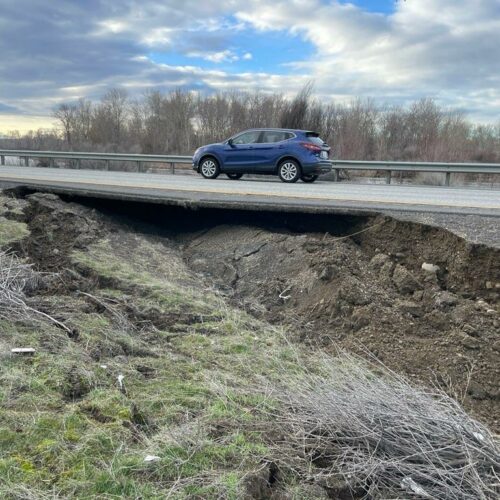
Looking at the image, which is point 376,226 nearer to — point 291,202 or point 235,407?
point 291,202

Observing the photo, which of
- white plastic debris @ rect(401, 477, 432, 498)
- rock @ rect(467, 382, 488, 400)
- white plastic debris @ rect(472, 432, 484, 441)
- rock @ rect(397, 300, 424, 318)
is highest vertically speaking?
white plastic debris @ rect(472, 432, 484, 441)

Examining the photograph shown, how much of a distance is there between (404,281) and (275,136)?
10314mm

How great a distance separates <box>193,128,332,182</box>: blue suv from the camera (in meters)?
15.9

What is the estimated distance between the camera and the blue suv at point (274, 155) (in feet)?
52.1

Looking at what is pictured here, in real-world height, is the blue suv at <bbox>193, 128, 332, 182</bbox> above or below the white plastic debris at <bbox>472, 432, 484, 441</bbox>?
above

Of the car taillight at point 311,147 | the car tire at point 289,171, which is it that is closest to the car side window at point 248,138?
the car tire at point 289,171

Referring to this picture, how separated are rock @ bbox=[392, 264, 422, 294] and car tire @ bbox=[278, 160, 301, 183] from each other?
359 inches

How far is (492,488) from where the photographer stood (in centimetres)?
287

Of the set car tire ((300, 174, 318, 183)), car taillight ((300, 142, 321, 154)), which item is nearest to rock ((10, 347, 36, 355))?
car tire ((300, 174, 318, 183))

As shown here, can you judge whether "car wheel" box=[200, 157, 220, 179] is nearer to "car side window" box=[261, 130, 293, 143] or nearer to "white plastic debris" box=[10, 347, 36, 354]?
"car side window" box=[261, 130, 293, 143]

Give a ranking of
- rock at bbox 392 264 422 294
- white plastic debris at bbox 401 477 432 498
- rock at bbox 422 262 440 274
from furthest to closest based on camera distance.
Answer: rock at bbox 422 262 440 274, rock at bbox 392 264 422 294, white plastic debris at bbox 401 477 432 498

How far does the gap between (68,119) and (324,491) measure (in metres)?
47.5

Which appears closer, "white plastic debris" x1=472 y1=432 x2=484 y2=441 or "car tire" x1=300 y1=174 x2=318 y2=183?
"white plastic debris" x1=472 y1=432 x2=484 y2=441

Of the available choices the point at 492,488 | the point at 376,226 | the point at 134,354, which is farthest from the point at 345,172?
the point at 492,488
